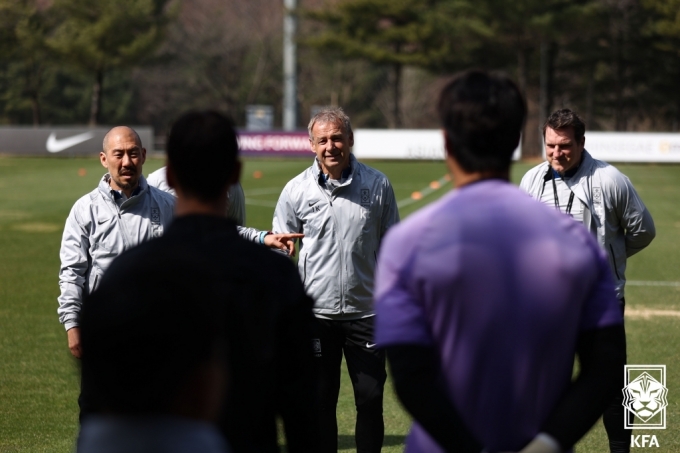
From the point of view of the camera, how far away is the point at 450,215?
2514 millimetres

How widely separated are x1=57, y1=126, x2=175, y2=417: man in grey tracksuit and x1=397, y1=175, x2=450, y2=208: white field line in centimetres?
1642

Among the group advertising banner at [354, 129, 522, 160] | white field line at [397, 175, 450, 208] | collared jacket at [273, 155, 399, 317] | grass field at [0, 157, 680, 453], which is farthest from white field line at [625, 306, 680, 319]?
advertising banner at [354, 129, 522, 160]

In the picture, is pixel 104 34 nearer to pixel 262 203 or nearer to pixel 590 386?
pixel 262 203

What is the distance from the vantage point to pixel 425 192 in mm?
26812

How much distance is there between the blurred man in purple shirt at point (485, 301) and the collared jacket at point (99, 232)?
3.06 meters

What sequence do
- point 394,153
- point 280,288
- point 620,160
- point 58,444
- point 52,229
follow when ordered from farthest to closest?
point 394,153, point 620,160, point 52,229, point 58,444, point 280,288

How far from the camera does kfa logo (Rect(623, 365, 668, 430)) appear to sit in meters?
7.11

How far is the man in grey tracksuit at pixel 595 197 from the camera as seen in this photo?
18.6ft

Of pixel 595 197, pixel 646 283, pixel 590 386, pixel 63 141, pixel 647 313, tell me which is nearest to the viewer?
pixel 590 386

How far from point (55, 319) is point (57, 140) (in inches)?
1451

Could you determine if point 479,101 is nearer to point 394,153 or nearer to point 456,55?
point 394,153

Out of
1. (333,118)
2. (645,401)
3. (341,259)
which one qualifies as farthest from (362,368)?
(645,401)

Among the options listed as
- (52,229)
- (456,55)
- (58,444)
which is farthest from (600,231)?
(456,55)

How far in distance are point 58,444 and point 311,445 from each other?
4.26 m
